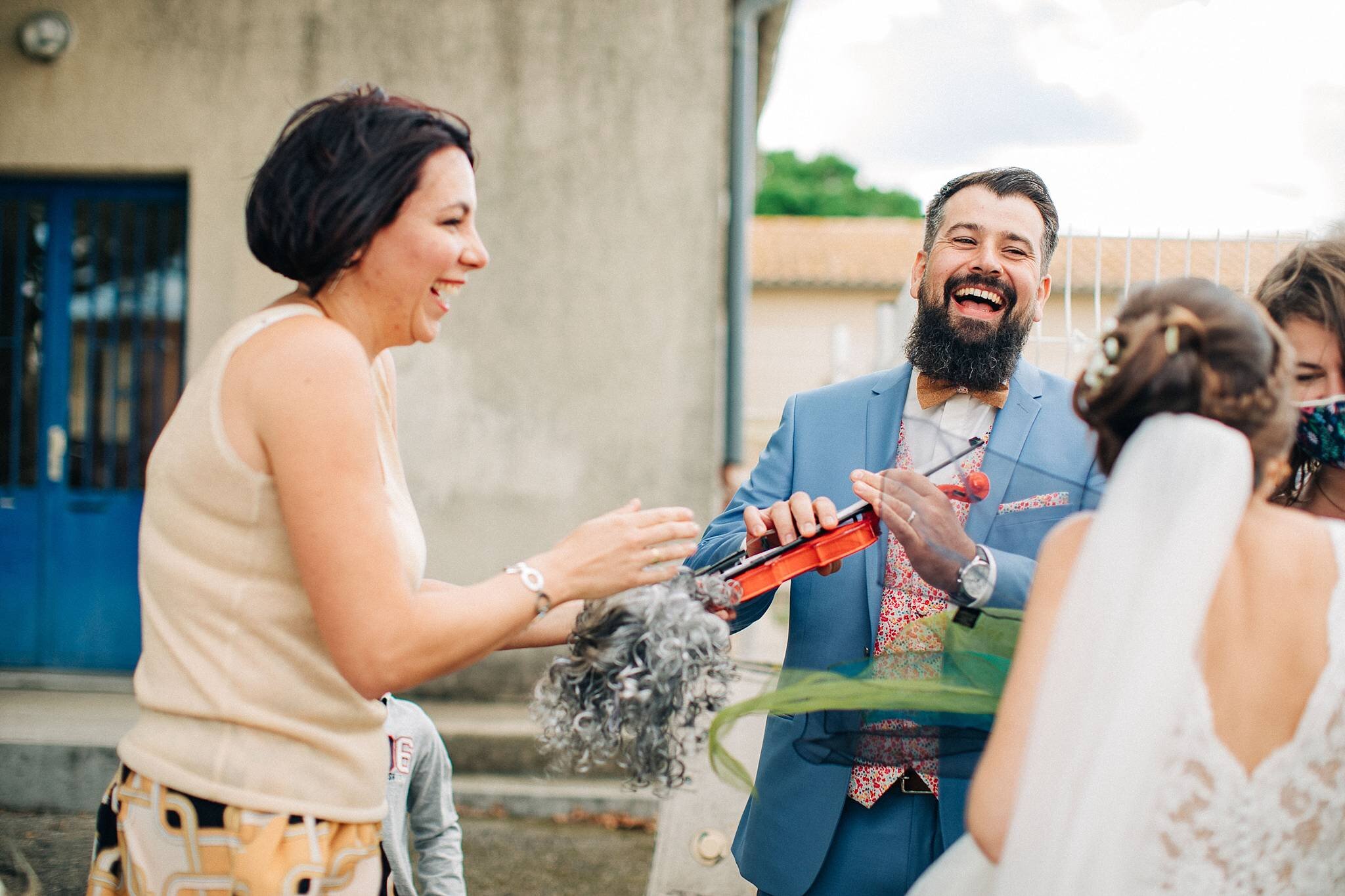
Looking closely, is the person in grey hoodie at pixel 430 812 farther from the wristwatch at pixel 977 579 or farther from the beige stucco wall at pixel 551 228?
the beige stucco wall at pixel 551 228

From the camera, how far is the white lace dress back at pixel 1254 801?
→ 146 centimetres

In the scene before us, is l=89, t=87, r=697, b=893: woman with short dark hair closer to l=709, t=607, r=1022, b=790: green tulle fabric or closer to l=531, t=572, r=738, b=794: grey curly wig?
l=531, t=572, r=738, b=794: grey curly wig

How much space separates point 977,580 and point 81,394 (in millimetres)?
5593

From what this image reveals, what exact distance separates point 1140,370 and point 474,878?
392cm

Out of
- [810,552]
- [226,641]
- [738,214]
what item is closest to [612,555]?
[810,552]

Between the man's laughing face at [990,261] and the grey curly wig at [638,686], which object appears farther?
the man's laughing face at [990,261]

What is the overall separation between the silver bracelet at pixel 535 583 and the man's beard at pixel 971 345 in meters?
1.24

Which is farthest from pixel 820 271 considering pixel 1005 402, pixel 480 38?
pixel 1005 402

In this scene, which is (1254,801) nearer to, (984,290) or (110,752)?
A: (984,290)

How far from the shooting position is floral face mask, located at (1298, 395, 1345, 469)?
2.00 m

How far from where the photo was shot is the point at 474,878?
4.55 meters

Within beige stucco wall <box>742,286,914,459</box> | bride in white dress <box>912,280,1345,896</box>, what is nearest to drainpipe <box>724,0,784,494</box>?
bride in white dress <box>912,280,1345,896</box>

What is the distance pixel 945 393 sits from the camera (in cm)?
253

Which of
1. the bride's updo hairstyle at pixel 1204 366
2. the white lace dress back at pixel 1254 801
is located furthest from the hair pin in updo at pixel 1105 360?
the white lace dress back at pixel 1254 801
